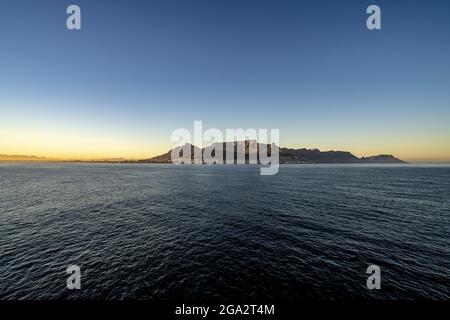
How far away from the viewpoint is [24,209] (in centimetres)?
4838

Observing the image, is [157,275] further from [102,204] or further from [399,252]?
[102,204]

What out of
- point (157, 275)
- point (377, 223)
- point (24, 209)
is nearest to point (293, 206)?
point (377, 223)

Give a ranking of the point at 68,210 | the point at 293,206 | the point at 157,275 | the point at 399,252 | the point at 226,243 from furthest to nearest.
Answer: the point at 293,206
the point at 68,210
the point at 226,243
the point at 399,252
the point at 157,275

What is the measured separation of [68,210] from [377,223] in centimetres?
6884

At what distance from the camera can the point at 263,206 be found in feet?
170

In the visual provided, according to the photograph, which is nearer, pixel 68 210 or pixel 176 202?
pixel 68 210

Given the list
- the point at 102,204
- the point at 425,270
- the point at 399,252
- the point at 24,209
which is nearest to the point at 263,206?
the point at 399,252

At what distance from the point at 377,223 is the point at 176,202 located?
4795 cm

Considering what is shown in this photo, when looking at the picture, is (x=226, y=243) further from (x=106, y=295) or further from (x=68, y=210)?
(x=68, y=210)
